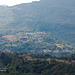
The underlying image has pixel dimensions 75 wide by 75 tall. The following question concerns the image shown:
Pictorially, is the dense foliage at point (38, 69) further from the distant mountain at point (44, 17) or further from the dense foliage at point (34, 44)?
the distant mountain at point (44, 17)

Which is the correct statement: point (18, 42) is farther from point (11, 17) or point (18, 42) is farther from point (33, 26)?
point (11, 17)

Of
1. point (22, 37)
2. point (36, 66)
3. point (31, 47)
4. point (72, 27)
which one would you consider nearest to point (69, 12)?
point (72, 27)

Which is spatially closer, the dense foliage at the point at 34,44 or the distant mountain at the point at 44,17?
the dense foliage at the point at 34,44

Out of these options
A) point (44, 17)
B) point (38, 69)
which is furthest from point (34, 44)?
point (44, 17)

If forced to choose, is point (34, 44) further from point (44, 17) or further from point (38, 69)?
point (44, 17)

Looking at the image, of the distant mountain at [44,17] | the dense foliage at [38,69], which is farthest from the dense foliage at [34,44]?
the dense foliage at [38,69]

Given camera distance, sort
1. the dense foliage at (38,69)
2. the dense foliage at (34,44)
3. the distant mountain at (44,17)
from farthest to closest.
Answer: the distant mountain at (44,17) → the dense foliage at (34,44) → the dense foliage at (38,69)

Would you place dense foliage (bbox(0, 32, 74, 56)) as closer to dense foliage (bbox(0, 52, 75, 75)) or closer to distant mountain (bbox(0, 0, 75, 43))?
distant mountain (bbox(0, 0, 75, 43))

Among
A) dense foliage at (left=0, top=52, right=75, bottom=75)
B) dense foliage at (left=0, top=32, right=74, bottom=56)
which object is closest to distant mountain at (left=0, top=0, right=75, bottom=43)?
dense foliage at (left=0, top=32, right=74, bottom=56)
